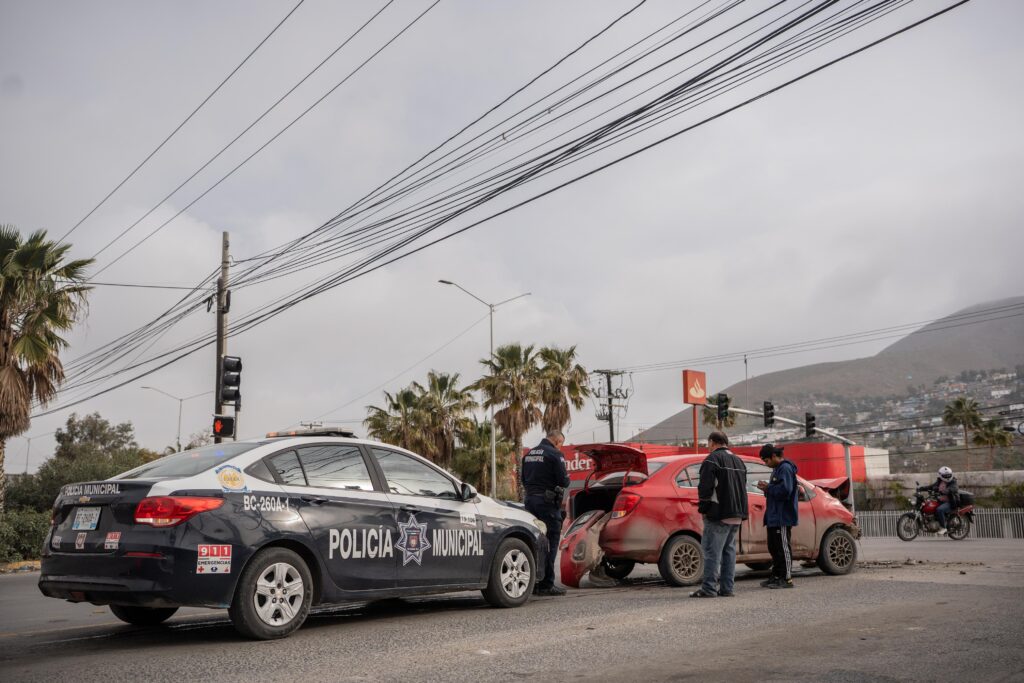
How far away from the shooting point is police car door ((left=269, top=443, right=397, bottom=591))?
746 centimetres

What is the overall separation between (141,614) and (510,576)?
10.9 feet

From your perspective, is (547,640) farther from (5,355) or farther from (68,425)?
(68,425)

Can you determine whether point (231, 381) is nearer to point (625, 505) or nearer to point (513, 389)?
point (625, 505)

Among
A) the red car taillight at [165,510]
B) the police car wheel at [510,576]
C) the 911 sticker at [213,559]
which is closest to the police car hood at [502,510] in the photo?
the police car wheel at [510,576]

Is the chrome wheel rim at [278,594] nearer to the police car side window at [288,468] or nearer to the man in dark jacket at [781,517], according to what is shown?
the police car side window at [288,468]

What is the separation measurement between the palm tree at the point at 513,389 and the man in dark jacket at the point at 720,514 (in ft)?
109

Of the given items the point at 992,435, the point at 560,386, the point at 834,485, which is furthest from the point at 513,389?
the point at 992,435

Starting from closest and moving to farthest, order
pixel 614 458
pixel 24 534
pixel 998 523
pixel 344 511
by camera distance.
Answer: pixel 344 511 < pixel 614 458 < pixel 24 534 < pixel 998 523

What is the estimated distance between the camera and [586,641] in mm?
6879

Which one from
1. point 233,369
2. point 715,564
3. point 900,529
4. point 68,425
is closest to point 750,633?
point 715,564

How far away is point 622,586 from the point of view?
11.3 metres

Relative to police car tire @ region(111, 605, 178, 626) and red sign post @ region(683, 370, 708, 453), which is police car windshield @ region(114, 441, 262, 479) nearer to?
police car tire @ region(111, 605, 178, 626)

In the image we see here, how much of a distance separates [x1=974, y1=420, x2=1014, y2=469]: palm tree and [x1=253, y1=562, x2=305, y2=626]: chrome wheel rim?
67.6 meters

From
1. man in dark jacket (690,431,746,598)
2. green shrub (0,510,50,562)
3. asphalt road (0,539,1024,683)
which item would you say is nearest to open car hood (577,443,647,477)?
man in dark jacket (690,431,746,598)
